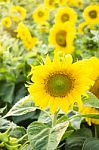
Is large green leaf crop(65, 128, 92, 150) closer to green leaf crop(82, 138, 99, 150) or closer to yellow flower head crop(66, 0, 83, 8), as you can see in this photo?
green leaf crop(82, 138, 99, 150)

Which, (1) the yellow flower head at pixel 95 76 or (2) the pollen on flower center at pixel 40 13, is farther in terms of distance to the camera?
(2) the pollen on flower center at pixel 40 13

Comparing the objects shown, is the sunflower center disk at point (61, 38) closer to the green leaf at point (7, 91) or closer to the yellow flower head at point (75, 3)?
the green leaf at point (7, 91)

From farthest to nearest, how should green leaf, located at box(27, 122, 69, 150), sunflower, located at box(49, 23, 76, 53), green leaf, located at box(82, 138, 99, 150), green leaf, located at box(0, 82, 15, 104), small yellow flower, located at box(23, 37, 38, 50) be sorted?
small yellow flower, located at box(23, 37, 38, 50)
sunflower, located at box(49, 23, 76, 53)
green leaf, located at box(0, 82, 15, 104)
green leaf, located at box(82, 138, 99, 150)
green leaf, located at box(27, 122, 69, 150)

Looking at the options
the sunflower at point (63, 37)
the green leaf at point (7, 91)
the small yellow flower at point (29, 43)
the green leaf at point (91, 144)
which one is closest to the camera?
the green leaf at point (91, 144)

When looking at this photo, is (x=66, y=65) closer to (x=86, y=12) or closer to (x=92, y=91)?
(x=92, y=91)

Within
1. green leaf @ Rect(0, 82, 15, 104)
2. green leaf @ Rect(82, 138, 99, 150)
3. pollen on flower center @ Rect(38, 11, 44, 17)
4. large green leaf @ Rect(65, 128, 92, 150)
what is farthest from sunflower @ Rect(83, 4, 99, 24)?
green leaf @ Rect(82, 138, 99, 150)

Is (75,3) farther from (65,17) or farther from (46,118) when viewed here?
(46,118)

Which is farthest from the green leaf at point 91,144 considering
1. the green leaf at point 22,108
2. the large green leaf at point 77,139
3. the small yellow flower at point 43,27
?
the small yellow flower at point 43,27

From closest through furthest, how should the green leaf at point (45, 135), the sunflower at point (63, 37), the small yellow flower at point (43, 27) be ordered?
the green leaf at point (45, 135), the sunflower at point (63, 37), the small yellow flower at point (43, 27)
